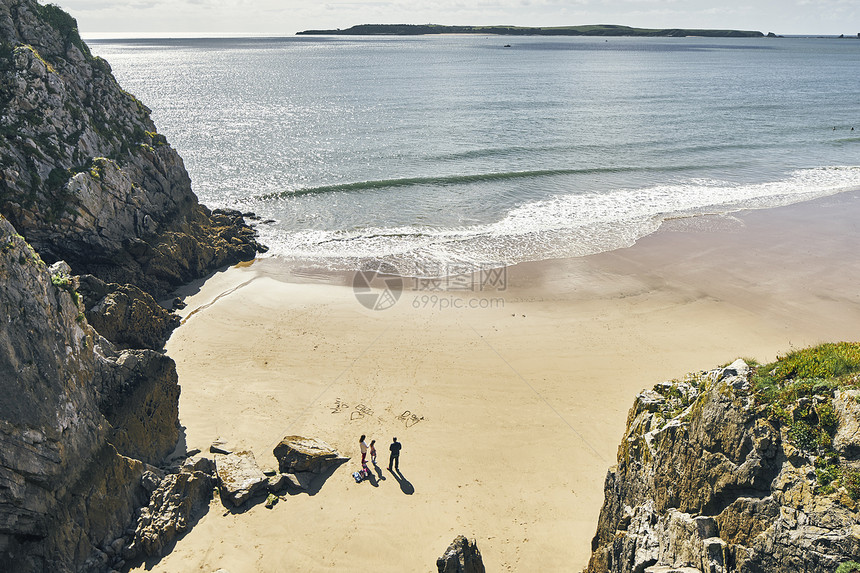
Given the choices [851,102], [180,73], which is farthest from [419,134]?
[180,73]

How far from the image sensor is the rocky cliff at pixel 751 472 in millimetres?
6242

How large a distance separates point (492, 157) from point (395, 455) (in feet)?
121

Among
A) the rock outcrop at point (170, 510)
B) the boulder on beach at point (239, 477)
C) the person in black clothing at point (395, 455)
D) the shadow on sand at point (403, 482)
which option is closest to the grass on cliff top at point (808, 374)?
the shadow on sand at point (403, 482)

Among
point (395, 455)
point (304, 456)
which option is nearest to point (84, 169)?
point (304, 456)

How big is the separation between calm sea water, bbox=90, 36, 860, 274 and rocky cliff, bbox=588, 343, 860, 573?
19.6m

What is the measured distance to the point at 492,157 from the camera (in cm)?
4631

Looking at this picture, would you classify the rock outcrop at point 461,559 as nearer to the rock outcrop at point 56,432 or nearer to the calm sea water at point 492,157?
the rock outcrop at point 56,432

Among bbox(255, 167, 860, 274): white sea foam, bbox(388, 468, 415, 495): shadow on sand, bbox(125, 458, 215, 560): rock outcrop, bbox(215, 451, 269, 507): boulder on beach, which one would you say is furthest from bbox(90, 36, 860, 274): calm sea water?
bbox(125, 458, 215, 560): rock outcrop

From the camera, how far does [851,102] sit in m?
74.2

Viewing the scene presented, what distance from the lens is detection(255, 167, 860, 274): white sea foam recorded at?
95.1 feet

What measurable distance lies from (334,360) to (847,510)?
51.4 feet

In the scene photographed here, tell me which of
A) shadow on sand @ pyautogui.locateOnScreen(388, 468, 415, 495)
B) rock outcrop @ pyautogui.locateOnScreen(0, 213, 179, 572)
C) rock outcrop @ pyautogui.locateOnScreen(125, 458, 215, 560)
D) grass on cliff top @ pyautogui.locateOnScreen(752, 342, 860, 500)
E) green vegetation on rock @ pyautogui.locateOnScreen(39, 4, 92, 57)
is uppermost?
green vegetation on rock @ pyautogui.locateOnScreen(39, 4, 92, 57)

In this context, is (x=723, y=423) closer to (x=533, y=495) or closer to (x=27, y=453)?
(x=533, y=495)

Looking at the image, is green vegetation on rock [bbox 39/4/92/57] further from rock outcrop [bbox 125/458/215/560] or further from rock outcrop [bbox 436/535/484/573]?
rock outcrop [bbox 436/535/484/573]
